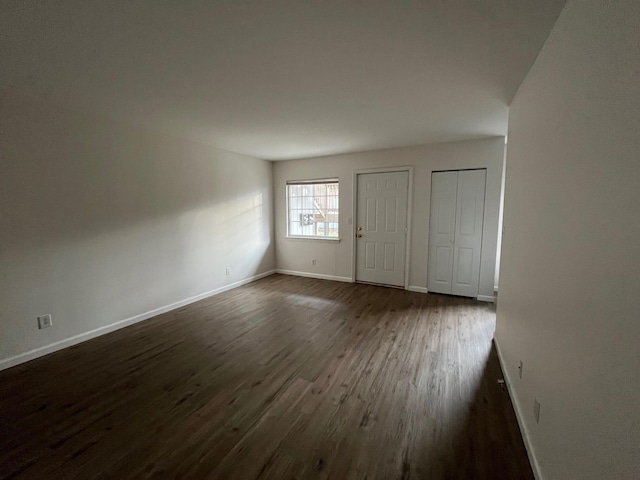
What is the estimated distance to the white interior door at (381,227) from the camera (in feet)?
15.1

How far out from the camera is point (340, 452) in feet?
5.05

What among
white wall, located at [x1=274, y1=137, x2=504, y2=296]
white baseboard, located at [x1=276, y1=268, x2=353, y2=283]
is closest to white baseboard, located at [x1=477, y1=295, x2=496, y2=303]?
white wall, located at [x1=274, y1=137, x2=504, y2=296]

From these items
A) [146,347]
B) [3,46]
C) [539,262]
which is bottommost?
[146,347]

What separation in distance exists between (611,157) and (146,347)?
365 cm

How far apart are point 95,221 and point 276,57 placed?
2708 mm

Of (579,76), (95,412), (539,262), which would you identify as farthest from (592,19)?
(95,412)

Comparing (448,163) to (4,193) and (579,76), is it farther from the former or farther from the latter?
(4,193)

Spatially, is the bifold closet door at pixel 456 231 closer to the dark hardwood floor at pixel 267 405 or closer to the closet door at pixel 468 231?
the closet door at pixel 468 231

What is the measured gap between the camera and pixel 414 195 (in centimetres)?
445

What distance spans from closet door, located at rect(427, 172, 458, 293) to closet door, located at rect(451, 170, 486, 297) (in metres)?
0.07

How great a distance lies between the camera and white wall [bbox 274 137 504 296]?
3.95 m

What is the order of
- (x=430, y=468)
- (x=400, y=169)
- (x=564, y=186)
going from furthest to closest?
(x=400, y=169) → (x=430, y=468) → (x=564, y=186)

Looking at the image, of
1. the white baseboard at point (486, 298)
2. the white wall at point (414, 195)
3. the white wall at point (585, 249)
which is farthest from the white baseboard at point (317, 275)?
the white wall at point (585, 249)

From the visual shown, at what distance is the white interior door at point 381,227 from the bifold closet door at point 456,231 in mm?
492
